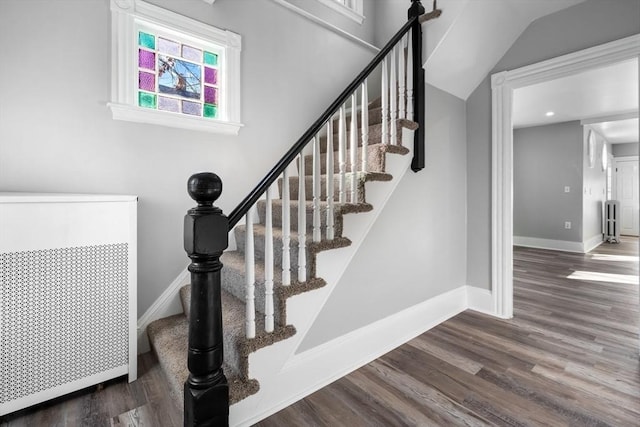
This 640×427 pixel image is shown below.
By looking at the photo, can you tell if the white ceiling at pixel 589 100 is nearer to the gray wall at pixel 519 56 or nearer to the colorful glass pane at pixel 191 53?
the gray wall at pixel 519 56

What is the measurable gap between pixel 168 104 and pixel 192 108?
0.16m

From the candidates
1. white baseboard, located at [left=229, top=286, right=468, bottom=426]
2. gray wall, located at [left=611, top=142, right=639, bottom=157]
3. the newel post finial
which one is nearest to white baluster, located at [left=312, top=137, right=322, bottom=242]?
white baseboard, located at [left=229, top=286, right=468, bottom=426]

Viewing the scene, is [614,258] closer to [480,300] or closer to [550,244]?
[550,244]

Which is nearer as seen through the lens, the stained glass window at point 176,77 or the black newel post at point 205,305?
the black newel post at point 205,305

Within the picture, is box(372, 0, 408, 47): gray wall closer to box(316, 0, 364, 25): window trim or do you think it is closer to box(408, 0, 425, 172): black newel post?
box(316, 0, 364, 25): window trim

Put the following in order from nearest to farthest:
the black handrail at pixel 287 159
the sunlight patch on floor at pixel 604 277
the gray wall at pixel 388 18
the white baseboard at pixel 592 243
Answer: the black handrail at pixel 287 159 → the gray wall at pixel 388 18 → the sunlight patch on floor at pixel 604 277 → the white baseboard at pixel 592 243

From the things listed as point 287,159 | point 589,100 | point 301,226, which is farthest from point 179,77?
point 589,100

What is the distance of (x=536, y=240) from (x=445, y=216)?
4.84 meters

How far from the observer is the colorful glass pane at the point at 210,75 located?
222 cm

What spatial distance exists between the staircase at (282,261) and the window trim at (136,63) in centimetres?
77

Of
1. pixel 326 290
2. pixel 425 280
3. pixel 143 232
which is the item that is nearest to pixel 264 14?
pixel 143 232

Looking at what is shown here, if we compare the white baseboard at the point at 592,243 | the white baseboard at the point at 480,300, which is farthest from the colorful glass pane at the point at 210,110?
the white baseboard at the point at 592,243

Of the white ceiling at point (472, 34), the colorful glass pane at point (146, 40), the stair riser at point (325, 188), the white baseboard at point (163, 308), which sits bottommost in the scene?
the white baseboard at point (163, 308)

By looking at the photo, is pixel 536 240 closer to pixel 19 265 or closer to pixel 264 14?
pixel 264 14
